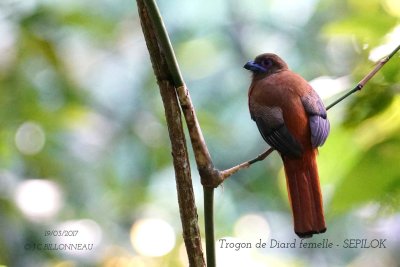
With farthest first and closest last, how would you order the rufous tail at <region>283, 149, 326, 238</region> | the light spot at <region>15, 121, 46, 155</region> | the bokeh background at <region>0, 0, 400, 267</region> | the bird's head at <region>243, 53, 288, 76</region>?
the light spot at <region>15, 121, 46, 155</region>, the bokeh background at <region>0, 0, 400, 267</region>, the bird's head at <region>243, 53, 288, 76</region>, the rufous tail at <region>283, 149, 326, 238</region>

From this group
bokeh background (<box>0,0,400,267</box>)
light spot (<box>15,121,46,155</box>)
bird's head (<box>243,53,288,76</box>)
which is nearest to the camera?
bird's head (<box>243,53,288,76</box>)

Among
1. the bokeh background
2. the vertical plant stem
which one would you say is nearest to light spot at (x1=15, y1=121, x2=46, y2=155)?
the bokeh background

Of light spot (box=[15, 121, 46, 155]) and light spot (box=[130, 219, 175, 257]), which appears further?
light spot (box=[15, 121, 46, 155])

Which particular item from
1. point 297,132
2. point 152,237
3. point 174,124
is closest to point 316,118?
point 297,132

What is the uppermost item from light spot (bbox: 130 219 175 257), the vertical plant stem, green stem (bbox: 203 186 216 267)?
light spot (bbox: 130 219 175 257)

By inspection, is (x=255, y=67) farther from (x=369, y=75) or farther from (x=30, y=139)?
(x=30, y=139)

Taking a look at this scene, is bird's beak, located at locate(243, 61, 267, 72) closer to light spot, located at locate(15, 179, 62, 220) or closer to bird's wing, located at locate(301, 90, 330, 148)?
bird's wing, located at locate(301, 90, 330, 148)
